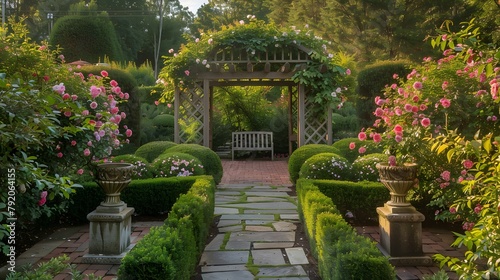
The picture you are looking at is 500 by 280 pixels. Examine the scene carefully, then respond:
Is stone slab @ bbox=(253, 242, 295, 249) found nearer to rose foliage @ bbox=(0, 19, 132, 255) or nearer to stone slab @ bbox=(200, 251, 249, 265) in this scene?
stone slab @ bbox=(200, 251, 249, 265)

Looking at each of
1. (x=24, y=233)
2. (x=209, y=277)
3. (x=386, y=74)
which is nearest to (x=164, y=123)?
(x=386, y=74)

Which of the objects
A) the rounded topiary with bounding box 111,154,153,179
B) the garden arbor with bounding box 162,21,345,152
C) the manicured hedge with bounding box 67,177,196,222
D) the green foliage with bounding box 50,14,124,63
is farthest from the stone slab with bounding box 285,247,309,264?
the green foliage with bounding box 50,14,124,63

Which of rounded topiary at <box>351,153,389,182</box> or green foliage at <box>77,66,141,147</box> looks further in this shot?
green foliage at <box>77,66,141,147</box>

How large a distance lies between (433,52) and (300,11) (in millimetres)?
10475

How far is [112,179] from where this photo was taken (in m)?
4.55

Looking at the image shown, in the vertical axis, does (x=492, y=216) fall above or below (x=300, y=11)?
below

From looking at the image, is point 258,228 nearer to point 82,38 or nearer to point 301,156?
point 301,156

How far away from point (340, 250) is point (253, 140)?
400 inches

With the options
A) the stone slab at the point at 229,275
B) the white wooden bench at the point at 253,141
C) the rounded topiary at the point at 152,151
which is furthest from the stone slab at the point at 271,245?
the white wooden bench at the point at 253,141

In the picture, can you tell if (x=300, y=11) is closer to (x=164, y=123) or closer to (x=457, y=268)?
(x=164, y=123)

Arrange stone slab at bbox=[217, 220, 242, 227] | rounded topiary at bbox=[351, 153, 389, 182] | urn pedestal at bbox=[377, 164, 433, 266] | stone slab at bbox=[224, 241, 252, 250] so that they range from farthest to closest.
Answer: rounded topiary at bbox=[351, 153, 389, 182] < stone slab at bbox=[217, 220, 242, 227] < stone slab at bbox=[224, 241, 252, 250] < urn pedestal at bbox=[377, 164, 433, 266]

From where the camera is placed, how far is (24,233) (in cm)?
539

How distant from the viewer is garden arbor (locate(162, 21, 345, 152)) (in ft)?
34.6

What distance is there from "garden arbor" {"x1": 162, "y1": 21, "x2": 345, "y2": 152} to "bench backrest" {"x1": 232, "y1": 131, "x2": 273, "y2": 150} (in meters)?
2.18
